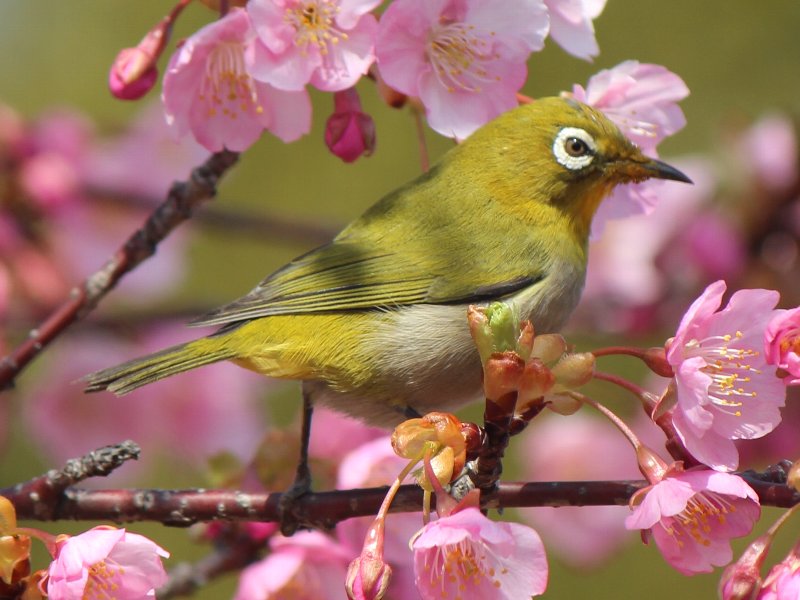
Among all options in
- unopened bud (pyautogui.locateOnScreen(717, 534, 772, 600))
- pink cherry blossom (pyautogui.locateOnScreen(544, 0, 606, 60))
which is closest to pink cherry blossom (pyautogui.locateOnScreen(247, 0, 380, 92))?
pink cherry blossom (pyautogui.locateOnScreen(544, 0, 606, 60))

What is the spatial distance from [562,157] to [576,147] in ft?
0.23

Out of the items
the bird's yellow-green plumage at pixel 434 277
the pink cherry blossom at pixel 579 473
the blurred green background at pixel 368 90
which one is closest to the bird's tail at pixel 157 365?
the bird's yellow-green plumage at pixel 434 277

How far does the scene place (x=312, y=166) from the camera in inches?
293

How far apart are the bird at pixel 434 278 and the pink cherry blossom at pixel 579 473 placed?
161cm

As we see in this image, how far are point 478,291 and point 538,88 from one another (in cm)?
379

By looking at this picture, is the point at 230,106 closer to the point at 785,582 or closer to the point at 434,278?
the point at 434,278

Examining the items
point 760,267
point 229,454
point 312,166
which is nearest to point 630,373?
point 760,267

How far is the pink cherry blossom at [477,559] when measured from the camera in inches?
77.3

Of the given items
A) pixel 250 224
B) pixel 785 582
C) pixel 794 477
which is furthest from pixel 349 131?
pixel 250 224

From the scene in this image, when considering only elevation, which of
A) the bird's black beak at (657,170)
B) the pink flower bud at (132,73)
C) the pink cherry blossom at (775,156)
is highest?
the pink flower bud at (132,73)

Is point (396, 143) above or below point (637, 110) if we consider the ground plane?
below

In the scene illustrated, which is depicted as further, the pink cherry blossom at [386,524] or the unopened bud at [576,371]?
the pink cherry blossom at [386,524]

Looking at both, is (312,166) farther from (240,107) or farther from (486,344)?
(486,344)

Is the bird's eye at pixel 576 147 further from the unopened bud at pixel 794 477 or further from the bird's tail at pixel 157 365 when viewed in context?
the unopened bud at pixel 794 477
